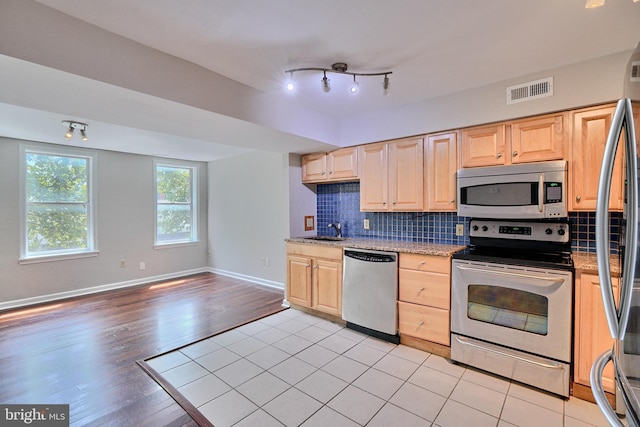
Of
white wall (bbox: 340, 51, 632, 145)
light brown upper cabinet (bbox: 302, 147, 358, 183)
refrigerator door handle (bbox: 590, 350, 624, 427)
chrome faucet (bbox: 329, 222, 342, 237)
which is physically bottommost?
refrigerator door handle (bbox: 590, 350, 624, 427)

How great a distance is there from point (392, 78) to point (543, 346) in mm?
2321

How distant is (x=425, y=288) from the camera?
2645mm

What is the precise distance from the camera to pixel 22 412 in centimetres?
191

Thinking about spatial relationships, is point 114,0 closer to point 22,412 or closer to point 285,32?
point 285,32

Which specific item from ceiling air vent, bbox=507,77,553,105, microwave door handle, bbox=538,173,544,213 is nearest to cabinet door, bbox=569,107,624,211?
microwave door handle, bbox=538,173,544,213

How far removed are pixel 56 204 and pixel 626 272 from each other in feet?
19.3

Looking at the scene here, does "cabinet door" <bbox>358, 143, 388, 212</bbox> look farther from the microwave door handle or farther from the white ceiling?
the microwave door handle

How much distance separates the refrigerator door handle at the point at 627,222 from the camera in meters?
0.93

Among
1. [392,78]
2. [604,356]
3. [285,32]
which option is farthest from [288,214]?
[604,356]

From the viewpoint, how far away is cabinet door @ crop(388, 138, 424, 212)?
304 centimetres

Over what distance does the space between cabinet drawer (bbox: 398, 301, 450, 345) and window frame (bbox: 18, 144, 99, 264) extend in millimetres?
4643

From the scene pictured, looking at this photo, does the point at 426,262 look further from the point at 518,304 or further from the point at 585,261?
the point at 585,261

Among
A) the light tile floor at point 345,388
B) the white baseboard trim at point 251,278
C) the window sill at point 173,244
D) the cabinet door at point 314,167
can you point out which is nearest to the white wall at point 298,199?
the cabinet door at point 314,167

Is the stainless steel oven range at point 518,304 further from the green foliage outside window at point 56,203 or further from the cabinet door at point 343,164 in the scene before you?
the green foliage outside window at point 56,203
